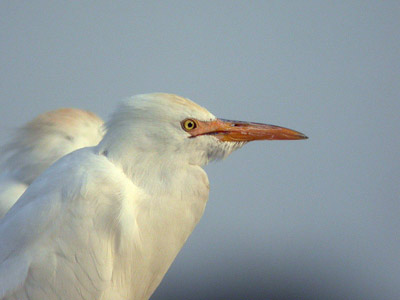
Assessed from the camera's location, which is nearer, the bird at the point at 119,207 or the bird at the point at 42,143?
the bird at the point at 119,207

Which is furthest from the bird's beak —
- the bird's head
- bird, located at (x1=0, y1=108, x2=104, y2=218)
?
bird, located at (x1=0, y1=108, x2=104, y2=218)

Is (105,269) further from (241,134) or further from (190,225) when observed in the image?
(241,134)

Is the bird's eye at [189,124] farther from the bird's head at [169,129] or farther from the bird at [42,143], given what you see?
the bird at [42,143]

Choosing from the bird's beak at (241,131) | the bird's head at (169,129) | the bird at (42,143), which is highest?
the bird's beak at (241,131)

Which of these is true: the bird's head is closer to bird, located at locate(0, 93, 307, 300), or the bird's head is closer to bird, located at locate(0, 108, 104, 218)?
bird, located at locate(0, 93, 307, 300)

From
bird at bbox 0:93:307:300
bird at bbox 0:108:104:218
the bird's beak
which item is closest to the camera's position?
bird at bbox 0:93:307:300

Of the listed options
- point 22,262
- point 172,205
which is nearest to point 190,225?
point 172,205

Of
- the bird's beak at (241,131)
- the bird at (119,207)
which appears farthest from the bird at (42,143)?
the bird's beak at (241,131)
